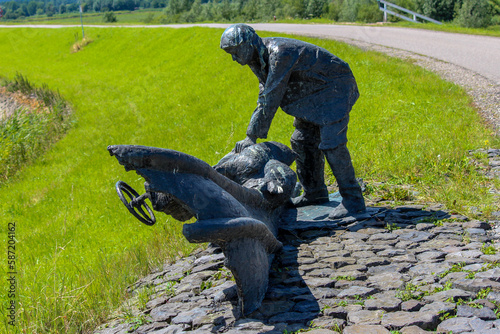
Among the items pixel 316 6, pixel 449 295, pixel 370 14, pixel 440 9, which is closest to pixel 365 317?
pixel 449 295

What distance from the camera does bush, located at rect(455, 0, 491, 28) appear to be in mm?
22875

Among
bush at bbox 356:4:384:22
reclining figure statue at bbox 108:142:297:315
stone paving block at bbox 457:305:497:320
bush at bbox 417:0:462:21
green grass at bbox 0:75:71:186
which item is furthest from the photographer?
bush at bbox 417:0:462:21

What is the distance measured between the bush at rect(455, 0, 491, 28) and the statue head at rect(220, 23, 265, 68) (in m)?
20.8

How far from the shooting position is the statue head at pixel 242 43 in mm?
4781

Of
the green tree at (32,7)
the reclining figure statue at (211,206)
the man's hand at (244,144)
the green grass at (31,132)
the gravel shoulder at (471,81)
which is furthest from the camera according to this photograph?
the green tree at (32,7)

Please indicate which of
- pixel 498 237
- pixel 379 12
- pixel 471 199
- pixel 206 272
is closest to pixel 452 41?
pixel 379 12

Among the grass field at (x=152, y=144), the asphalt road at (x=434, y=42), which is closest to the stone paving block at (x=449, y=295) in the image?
the grass field at (x=152, y=144)

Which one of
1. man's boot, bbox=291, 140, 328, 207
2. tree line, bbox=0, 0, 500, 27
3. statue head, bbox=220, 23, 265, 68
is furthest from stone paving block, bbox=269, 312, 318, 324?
tree line, bbox=0, 0, 500, 27

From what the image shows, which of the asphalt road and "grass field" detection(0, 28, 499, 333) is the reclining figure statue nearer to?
"grass field" detection(0, 28, 499, 333)

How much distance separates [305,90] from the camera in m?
5.26

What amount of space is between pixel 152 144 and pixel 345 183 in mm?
8329

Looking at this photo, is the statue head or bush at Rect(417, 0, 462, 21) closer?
the statue head

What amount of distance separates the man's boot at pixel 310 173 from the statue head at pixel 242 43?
1.30 m

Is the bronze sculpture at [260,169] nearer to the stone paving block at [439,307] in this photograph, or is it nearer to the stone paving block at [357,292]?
the stone paving block at [357,292]
